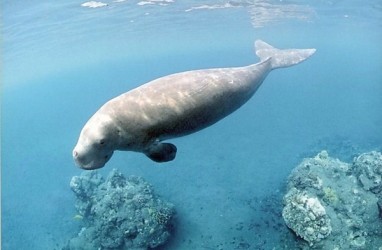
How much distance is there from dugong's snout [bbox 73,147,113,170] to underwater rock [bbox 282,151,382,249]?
21.9 feet

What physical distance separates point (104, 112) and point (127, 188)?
8025 millimetres

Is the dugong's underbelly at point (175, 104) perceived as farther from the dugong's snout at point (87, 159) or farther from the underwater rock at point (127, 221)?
the underwater rock at point (127, 221)

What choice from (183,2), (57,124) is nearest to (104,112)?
(183,2)

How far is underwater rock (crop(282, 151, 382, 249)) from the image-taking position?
9.54 m

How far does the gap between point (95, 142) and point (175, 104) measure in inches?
51.3

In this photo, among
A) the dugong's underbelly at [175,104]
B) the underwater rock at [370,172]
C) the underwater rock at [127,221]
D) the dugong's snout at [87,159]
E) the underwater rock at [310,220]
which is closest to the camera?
the dugong's snout at [87,159]

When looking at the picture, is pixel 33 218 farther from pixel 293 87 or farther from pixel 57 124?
pixel 293 87

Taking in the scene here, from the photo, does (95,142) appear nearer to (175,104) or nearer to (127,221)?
(175,104)

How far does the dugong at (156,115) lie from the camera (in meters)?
4.61

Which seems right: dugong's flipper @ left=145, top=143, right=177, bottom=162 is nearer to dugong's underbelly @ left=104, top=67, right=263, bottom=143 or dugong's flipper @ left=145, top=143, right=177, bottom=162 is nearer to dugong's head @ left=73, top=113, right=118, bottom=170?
dugong's underbelly @ left=104, top=67, right=263, bottom=143

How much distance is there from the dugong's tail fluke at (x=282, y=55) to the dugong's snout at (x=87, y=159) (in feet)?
19.0

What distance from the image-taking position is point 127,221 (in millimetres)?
11125

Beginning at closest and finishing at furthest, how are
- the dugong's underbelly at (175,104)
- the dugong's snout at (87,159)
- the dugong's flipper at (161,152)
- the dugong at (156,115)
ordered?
the dugong's snout at (87,159) < the dugong at (156,115) < the dugong's underbelly at (175,104) < the dugong's flipper at (161,152)

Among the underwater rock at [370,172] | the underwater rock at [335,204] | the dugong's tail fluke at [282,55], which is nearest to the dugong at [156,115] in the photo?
the dugong's tail fluke at [282,55]
